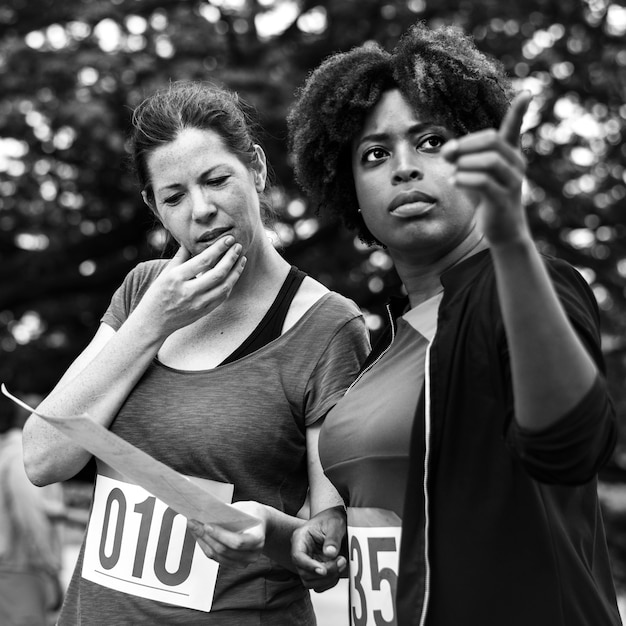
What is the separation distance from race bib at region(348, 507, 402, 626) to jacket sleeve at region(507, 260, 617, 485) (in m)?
0.52

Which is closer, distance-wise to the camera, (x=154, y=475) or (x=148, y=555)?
(x=154, y=475)

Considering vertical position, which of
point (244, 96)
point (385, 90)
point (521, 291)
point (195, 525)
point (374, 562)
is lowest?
point (374, 562)

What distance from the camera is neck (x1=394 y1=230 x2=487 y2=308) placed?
2.20 m

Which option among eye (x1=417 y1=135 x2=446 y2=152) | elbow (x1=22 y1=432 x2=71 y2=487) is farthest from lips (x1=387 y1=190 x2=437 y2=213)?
elbow (x1=22 y1=432 x2=71 y2=487)

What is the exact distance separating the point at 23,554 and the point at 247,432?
3.65 metres

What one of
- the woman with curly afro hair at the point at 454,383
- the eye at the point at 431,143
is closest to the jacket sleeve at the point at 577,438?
the woman with curly afro hair at the point at 454,383

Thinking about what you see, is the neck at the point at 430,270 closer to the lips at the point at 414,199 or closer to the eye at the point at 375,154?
the lips at the point at 414,199

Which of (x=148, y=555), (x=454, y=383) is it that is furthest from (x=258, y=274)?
(x=454, y=383)

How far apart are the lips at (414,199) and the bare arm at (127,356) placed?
0.54 m

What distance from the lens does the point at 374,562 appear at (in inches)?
82.2

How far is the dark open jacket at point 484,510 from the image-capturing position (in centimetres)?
170

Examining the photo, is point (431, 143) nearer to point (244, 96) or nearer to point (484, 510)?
point (484, 510)

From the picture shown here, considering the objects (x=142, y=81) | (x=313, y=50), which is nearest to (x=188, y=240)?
(x=142, y=81)

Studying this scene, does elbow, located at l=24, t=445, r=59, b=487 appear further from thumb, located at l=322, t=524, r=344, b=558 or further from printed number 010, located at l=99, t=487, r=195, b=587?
thumb, located at l=322, t=524, r=344, b=558
